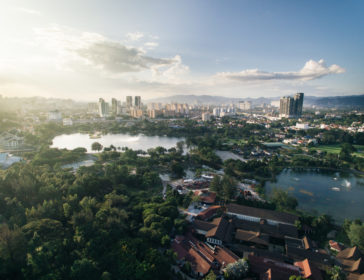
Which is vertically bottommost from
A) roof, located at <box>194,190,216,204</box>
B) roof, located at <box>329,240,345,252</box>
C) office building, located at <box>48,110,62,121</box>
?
roof, located at <box>329,240,345,252</box>

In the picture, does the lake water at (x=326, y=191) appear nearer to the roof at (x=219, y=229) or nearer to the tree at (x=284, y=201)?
the tree at (x=284, y=201)

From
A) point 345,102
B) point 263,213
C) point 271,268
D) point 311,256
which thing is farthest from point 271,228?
point 345,102

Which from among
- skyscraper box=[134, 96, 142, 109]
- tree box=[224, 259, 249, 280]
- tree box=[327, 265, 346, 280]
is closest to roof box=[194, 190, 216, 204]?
tree box=[224, 259, 249, 280]

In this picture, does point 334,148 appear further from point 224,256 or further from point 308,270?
point 224,256

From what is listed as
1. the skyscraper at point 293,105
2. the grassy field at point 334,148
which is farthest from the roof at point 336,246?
the skyscraper at point 293,105

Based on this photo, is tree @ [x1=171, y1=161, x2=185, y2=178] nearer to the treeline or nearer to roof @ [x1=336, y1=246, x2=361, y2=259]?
the treeline

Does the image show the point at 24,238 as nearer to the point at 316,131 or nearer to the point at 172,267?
the point at 172,267
